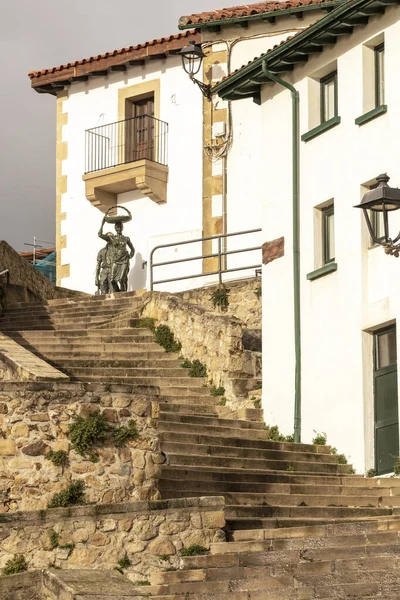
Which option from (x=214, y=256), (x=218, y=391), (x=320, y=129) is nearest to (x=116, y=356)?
(x=218, y=391)

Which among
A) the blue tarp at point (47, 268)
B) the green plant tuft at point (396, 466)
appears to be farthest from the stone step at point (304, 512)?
the blue tarp at point (47, 268)

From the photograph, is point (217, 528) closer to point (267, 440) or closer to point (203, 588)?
point (203, 588)

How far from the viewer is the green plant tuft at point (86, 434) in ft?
58.6

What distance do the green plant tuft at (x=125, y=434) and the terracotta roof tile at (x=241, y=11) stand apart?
16364 mm

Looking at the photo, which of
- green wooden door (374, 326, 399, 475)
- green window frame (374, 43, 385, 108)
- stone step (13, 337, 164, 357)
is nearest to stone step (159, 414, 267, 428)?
green wooden door (374, 326, 399, 475)

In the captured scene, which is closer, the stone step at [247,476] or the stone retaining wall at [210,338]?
the stone step at [247,476]

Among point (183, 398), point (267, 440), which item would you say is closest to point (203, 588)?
point (267, 440)

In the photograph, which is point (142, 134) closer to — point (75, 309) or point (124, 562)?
point (75, 309)

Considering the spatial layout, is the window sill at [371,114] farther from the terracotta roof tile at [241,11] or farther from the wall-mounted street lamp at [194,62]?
the wall-mounted street lamp at [194,62]

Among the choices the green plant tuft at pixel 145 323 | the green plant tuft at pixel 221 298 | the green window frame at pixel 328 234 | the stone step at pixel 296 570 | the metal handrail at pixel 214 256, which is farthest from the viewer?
the metal handrail at pixel 214 256

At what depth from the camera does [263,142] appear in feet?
88.0

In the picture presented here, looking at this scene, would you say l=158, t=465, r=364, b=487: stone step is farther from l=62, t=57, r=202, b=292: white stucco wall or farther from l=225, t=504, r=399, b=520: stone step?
l=62, t=57, r=202, b=292: white stucco wall

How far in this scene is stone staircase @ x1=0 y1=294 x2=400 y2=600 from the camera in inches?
647

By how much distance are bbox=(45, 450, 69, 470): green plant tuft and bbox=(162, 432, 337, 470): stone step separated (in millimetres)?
3304
